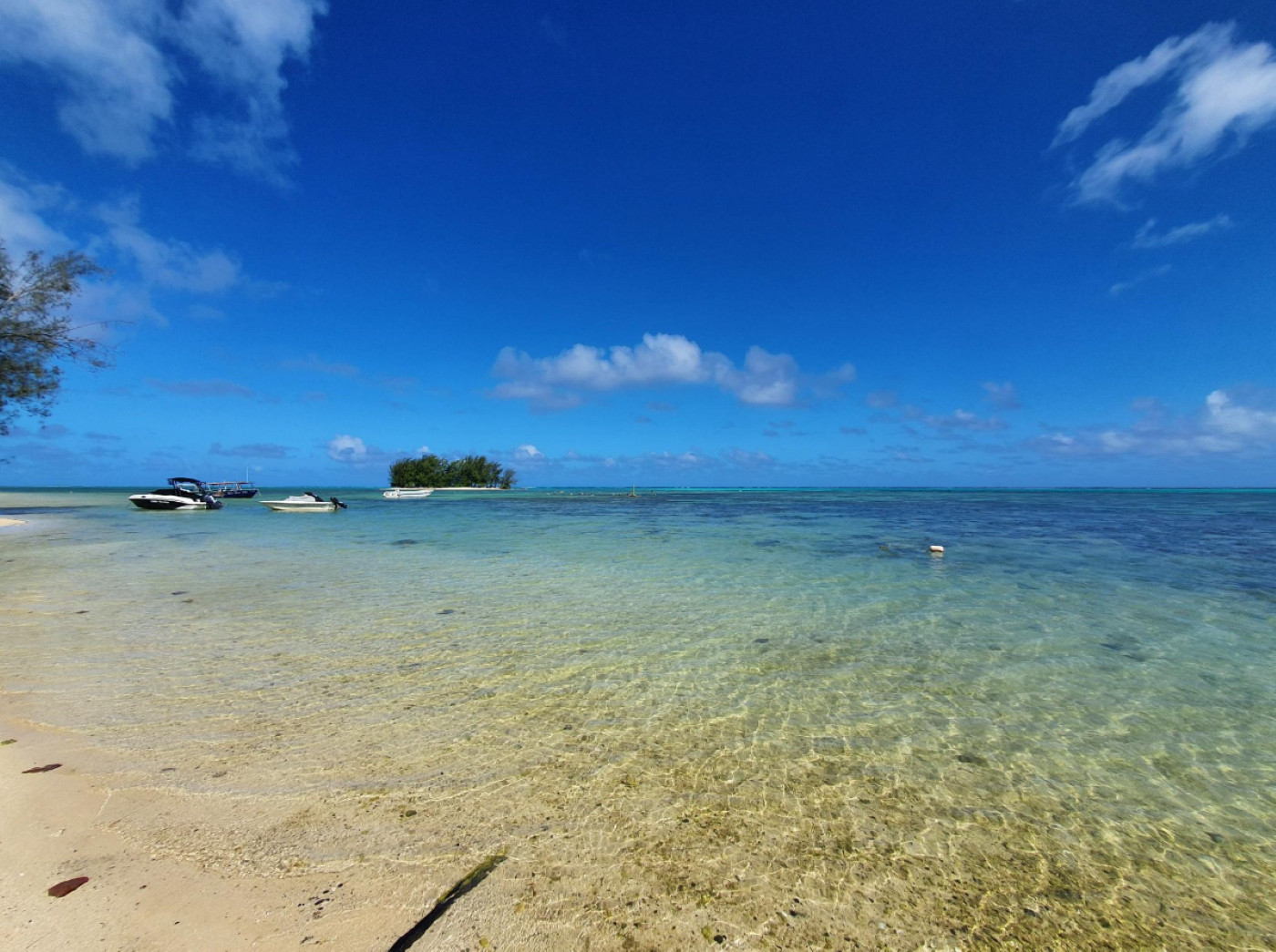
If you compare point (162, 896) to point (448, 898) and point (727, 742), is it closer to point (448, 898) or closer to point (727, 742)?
point (448, 898)

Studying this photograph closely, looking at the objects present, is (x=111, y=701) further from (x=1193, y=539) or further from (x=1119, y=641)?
(x=1193, y=539)

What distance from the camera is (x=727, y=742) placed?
15.6 feet

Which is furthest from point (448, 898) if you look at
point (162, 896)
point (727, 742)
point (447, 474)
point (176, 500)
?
point (447, 474)

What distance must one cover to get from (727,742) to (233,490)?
84723mm

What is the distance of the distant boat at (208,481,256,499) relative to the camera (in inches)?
2665

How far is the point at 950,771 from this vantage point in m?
4.36

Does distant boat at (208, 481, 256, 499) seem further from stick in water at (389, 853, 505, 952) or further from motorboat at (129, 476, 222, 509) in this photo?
stick in water at (389, 853, 505, 952)

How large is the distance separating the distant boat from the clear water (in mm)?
67502

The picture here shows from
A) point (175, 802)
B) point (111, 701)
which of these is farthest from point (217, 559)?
point (175, 802)

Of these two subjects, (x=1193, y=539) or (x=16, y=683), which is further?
(x=1193, y=539)

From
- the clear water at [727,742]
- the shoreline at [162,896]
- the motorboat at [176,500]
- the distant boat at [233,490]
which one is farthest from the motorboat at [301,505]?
the shoreline at [162,896]

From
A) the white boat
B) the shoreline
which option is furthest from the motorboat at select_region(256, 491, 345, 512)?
the shoreline

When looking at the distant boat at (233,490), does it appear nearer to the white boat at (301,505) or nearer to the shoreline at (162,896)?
the white boat at (301,505)

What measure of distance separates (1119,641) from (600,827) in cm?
900
